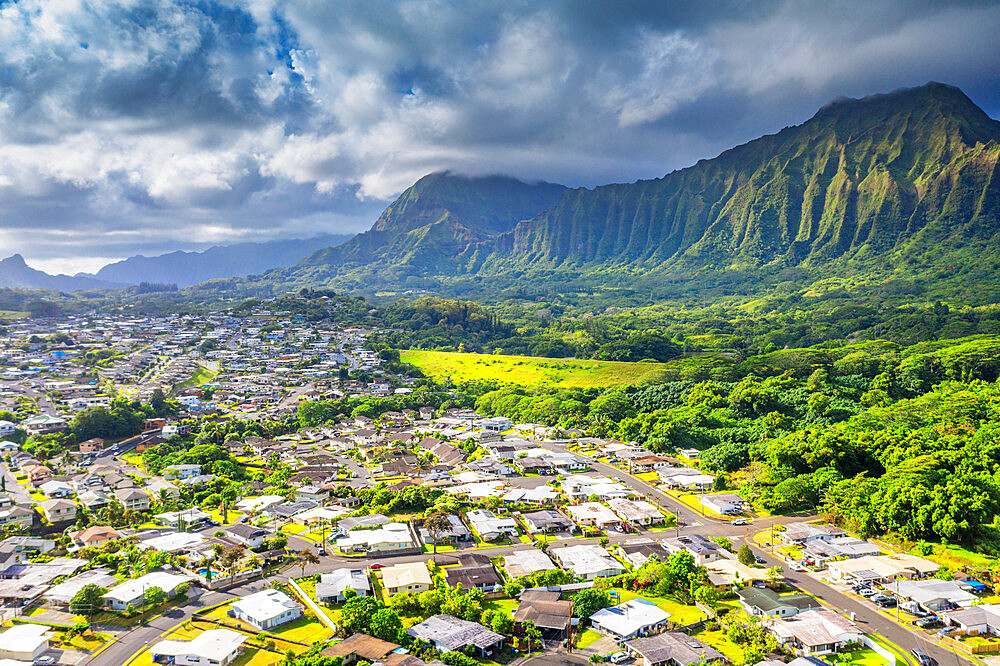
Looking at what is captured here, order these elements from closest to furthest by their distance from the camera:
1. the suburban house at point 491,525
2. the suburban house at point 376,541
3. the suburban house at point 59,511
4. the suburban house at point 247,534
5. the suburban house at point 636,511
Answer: the suburban house at point 376,541 → the suburban house at point 247,534 → the suburban house at point 491,525 → the suburban house at point 636,511 → the suburban house at point 59,511

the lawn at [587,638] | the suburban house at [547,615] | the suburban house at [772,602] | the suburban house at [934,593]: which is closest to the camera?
the lawn at [587,638]

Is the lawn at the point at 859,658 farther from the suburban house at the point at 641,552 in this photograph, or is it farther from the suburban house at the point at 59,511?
the suburban house at the point at 59,511

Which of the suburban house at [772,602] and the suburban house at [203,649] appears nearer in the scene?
the suburban house at [203,649]

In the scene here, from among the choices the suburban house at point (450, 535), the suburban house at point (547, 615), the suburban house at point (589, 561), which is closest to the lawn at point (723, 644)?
the suburban house at point (547, 615)

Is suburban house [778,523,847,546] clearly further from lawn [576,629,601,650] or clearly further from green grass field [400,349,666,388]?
green grass field [400,349,666,388]

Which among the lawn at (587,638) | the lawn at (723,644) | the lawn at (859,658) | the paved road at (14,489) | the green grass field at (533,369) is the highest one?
the green grass field at (533,369)

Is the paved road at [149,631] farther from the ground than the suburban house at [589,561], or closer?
closer

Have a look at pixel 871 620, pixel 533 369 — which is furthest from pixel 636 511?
pixel 533 369

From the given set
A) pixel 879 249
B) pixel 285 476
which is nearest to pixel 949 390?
pixel 285 476
